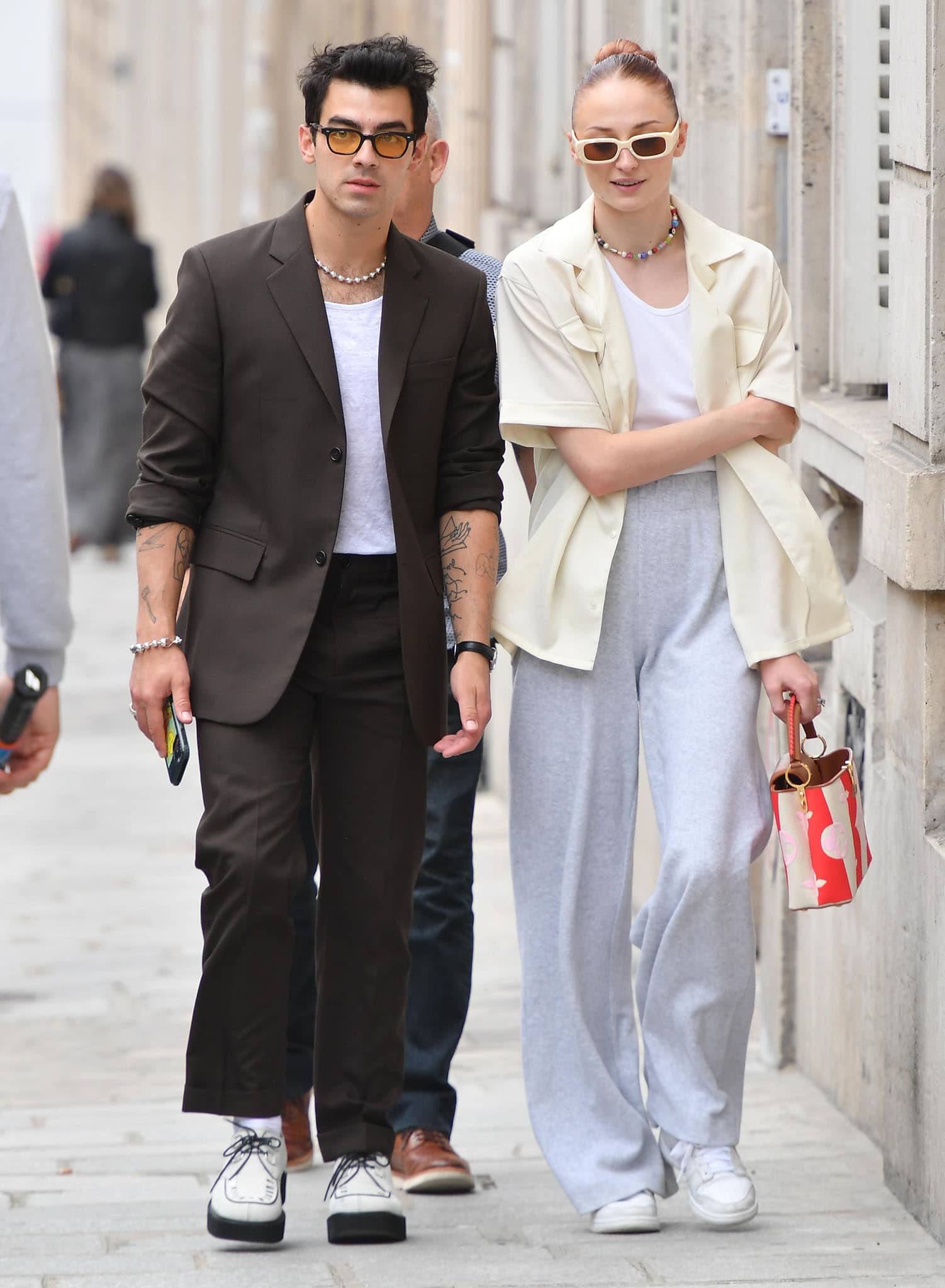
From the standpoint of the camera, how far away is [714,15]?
20.4 ft

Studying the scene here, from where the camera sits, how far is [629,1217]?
4141 millimetres

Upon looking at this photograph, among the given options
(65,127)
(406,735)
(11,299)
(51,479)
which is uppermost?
(11,299)

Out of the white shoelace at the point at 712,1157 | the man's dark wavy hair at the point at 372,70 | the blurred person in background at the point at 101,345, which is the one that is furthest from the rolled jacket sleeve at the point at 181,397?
the blurred person in background at the point at 101,345

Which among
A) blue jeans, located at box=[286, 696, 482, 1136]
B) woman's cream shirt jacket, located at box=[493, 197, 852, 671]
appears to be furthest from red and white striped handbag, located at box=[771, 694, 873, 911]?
blue jeans, located at box=[286, 696, 482, 1136]

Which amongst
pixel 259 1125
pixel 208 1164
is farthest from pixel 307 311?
pixel 208 1164

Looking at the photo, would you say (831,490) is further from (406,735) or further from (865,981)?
(406,735)

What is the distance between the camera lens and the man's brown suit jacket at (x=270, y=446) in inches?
157

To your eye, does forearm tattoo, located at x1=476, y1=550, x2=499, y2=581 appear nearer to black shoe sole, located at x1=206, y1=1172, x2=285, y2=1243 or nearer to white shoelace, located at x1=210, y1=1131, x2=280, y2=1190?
white shoelace, located at x1=210, y1=1131, x2=280, y2=1190

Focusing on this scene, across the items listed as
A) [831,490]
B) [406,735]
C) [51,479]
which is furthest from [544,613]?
[831,490]

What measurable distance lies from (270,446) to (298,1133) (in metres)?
1.49

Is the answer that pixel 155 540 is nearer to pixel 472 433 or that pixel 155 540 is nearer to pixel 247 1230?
pixel 472 433

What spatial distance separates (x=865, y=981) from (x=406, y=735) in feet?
3.81

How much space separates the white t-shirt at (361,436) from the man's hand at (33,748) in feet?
1.80

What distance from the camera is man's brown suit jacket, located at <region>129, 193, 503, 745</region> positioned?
13.1 ft
